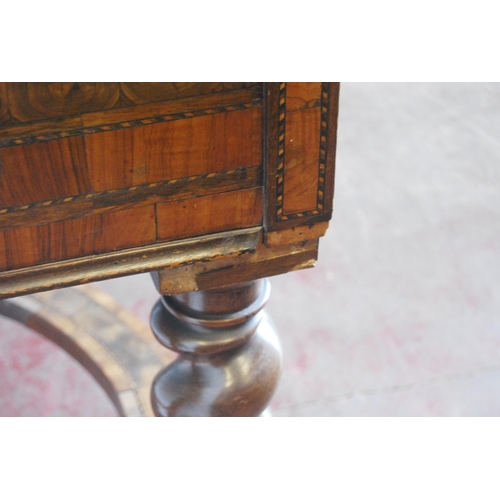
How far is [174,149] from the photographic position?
Answer: 561 millimetres

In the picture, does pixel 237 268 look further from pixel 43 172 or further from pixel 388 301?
pixel 388 301

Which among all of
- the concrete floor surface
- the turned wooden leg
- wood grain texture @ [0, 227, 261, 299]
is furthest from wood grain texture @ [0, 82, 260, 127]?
the concrete floor surface

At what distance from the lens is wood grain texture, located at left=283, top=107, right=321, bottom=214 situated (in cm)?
56

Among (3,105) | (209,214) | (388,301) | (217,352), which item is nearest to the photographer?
(3,105)

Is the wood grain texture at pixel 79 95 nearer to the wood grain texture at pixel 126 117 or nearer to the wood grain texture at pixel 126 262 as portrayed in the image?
the wood grain texture at pixel 126 117

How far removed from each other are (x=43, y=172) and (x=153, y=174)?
0.08m

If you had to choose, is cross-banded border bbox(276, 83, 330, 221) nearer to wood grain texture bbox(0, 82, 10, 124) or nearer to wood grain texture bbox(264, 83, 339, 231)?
wood grain texture bbox(264, 83, 339, 231)

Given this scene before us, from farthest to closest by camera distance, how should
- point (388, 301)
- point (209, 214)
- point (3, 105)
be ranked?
point (388, 301)
point (209, 214)
point (3, 105)

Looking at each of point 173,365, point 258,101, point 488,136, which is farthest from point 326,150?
point 488,136

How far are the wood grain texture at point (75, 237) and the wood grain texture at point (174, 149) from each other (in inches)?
1.3

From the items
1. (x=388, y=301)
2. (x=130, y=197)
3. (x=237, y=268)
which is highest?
(x=130, y=197)

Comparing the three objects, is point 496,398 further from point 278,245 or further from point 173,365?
point 278,245

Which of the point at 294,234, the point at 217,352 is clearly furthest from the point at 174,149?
the point at 217,352

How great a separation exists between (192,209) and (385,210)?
159 cm
